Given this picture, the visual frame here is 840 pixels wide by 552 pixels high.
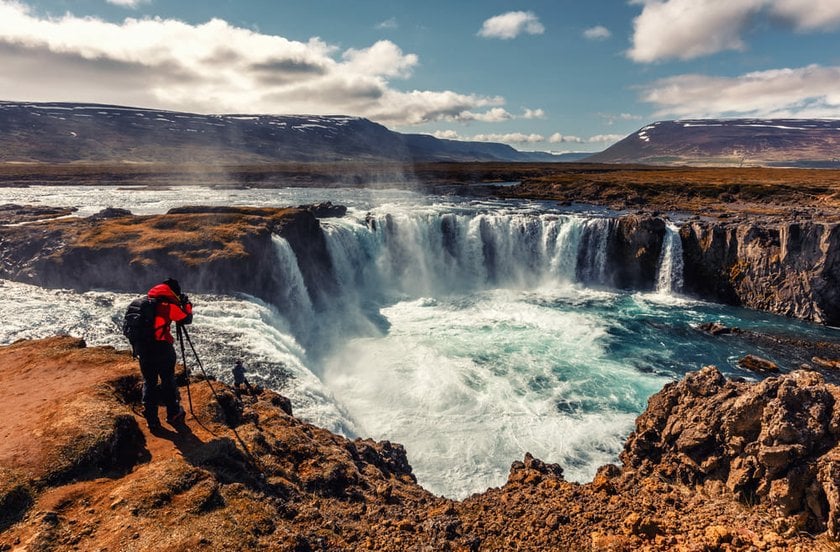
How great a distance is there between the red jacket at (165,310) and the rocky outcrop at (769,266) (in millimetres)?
43121

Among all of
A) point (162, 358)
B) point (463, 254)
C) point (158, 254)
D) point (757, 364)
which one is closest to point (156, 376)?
point (162, 358)

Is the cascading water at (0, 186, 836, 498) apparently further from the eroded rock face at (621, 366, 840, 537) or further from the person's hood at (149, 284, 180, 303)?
the person's hood at (149, 284, 180, 303)

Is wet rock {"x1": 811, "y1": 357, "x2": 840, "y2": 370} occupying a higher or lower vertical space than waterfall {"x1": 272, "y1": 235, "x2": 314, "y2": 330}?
lower

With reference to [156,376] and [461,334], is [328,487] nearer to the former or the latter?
[156,376]

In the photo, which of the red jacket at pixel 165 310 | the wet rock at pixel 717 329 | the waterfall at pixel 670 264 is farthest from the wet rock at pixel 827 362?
the red jacket at pixel 165 310

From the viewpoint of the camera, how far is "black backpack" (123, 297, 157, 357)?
8516 millimetres

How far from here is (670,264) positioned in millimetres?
40969

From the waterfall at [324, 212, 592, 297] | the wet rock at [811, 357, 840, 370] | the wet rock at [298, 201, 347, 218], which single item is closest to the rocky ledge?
the wet rock at [811, 357, 840, 370]

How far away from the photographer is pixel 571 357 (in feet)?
90.5

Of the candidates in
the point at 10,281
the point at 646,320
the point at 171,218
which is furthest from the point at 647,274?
the point at 10,281

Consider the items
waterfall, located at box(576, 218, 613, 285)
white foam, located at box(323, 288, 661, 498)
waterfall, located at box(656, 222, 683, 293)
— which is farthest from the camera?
waterfall, located at box(576, 218, 613, 285)

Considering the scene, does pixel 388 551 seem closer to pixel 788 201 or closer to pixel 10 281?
pixel 10 281

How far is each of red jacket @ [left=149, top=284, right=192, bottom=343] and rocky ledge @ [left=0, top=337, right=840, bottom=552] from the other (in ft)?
6.19

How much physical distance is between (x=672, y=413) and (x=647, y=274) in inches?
1303
